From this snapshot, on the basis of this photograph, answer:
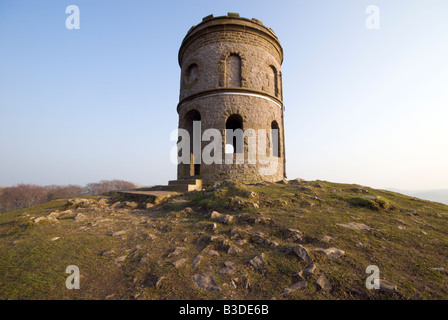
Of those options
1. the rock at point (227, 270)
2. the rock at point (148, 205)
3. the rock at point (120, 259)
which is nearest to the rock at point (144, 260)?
the rock at point (120, 259)

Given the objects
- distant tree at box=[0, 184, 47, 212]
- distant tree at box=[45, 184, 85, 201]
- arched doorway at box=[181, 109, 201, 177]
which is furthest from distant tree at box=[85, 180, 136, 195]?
arched doorway at box=[181, 109, 201, 177]

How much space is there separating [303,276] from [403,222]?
3.56 m

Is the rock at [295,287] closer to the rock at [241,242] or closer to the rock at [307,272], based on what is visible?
the rock at [307,272]

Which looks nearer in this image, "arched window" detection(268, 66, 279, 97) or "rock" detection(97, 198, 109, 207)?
"rock" detection(97, 198, 109, 207)

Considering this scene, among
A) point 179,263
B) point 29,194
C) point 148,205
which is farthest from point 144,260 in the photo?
point 29,194

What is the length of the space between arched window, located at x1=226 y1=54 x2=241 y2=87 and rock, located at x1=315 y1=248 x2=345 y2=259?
9.78m

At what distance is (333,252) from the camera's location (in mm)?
2965

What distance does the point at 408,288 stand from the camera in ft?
7.38

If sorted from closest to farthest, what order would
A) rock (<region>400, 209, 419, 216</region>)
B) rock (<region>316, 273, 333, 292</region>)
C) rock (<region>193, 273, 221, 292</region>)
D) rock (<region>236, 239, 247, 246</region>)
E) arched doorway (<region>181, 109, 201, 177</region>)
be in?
1. rock (<region>316, 273, 333, 292</region>)
2. rock (<region>193, 273, 221, 292</region>)
3. rock (<region>236, 239, 247, 246</region>)
4. rock (<region>400, 209, 419, 216</region>)
5. arched doorway (<region>181, 109, 201, 177</region>)

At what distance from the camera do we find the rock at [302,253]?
2.80 metres

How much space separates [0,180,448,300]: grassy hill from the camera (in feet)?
7.79

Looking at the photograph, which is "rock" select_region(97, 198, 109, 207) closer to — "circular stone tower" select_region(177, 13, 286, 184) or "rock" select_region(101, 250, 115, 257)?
"circular stone tower" select_region(177, 13, 286, 184)
